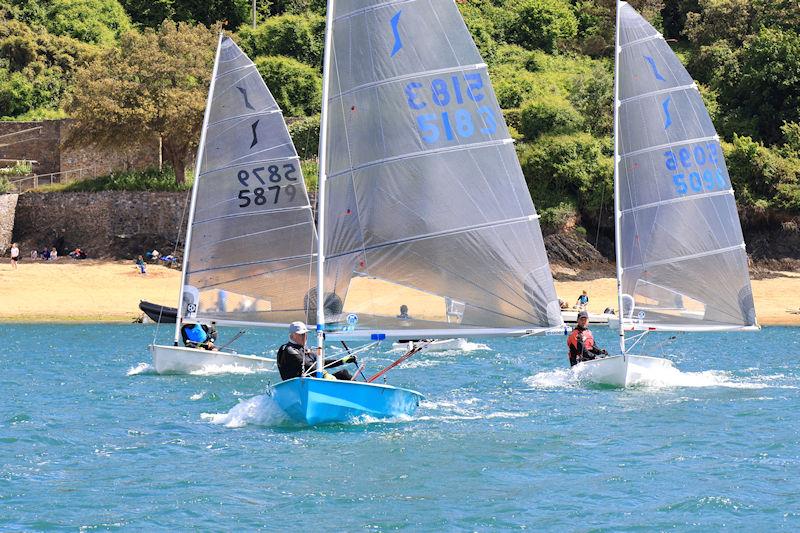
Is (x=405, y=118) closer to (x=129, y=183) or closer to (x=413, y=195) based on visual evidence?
(x=413, y=195)

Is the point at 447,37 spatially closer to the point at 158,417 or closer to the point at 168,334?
the point at 158,417

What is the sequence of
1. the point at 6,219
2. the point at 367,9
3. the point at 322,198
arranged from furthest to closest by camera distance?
the point at 6,219, the point at 367,9, the point at 322,198

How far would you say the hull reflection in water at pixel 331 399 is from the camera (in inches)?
719

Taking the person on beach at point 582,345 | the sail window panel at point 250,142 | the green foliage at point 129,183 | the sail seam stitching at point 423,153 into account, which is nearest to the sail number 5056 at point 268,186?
the sail window panel at point 250,142

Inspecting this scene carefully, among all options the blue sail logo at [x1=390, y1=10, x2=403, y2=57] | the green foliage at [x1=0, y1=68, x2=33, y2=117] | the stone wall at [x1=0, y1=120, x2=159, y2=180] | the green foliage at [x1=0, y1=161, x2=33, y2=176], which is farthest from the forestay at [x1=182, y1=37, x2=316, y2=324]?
the green foliage at [x1=0, y1=68, x2=33, y2=117]

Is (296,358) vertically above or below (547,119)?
below

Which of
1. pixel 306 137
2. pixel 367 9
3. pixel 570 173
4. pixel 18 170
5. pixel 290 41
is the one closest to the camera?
pixel 367 9

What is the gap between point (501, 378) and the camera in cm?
2795

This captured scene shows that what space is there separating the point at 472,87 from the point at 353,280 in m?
3.34

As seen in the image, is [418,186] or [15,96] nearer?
[418,186]

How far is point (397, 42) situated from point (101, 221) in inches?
1445

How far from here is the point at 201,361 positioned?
2781 centimetres

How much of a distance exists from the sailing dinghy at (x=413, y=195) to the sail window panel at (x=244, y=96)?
958 centimetres

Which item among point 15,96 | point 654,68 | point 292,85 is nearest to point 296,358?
point 654,68
